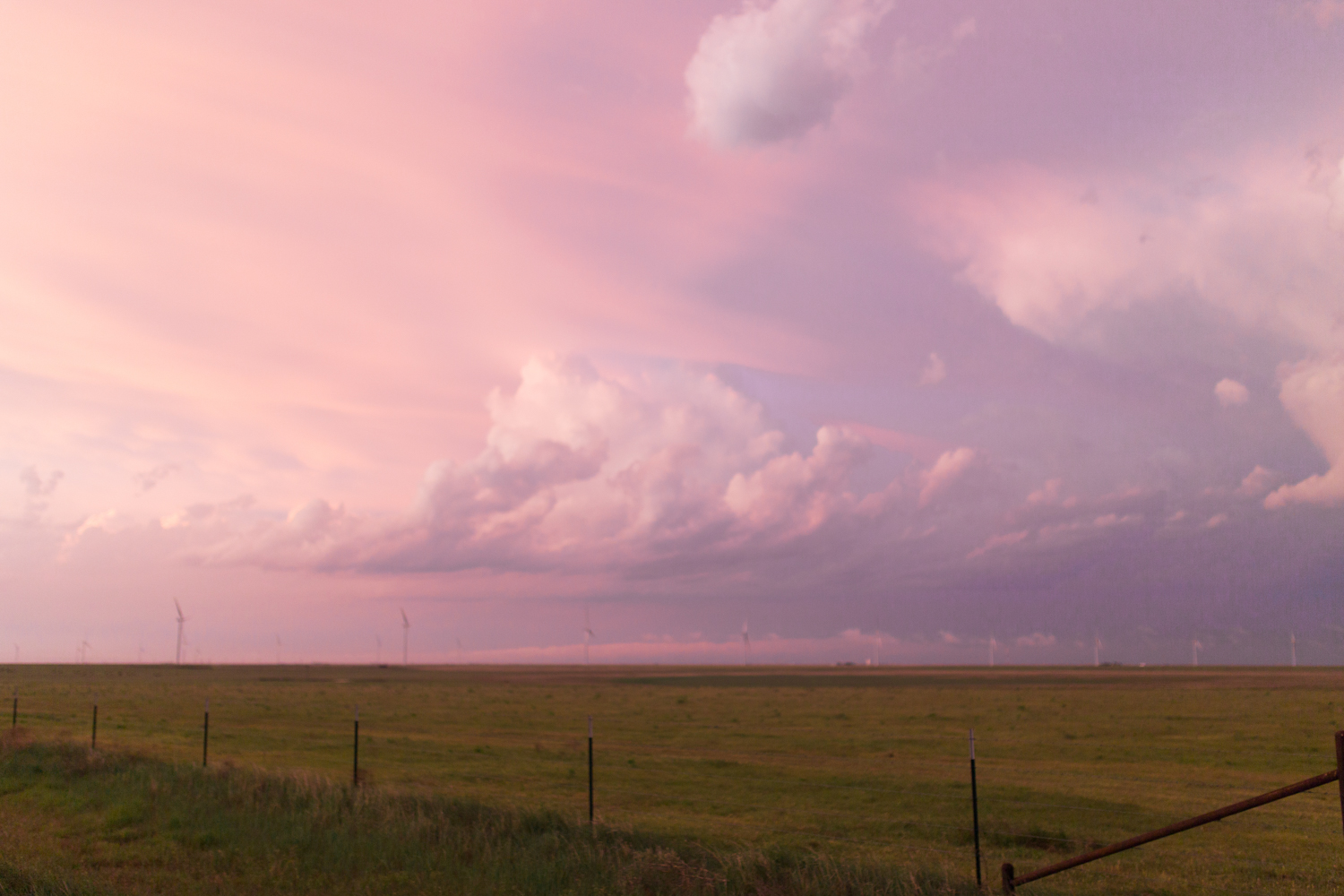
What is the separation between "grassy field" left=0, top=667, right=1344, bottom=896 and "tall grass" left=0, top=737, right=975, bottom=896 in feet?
0.31

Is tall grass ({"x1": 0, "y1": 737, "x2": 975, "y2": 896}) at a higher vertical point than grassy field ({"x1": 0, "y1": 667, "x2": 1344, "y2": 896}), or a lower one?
higher

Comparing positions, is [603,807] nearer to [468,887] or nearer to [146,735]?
[468,887]

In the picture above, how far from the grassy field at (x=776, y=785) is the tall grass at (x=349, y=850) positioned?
0.10m

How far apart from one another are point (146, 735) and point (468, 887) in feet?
129

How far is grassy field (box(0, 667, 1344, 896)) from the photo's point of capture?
52.2 ft

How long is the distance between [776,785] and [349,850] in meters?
18.5

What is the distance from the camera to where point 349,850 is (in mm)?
15734

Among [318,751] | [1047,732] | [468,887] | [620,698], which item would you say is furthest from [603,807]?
[620,698]

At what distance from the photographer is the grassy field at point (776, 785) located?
15906 mm

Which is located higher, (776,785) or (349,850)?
(349,850)

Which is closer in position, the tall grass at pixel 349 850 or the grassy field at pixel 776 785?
the tall grass at pixel 349 850

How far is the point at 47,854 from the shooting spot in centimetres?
1580

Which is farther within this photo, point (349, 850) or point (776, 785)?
point (776, 785)

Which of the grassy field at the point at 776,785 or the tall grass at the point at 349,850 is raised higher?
the tall grass at the point at 349,850
